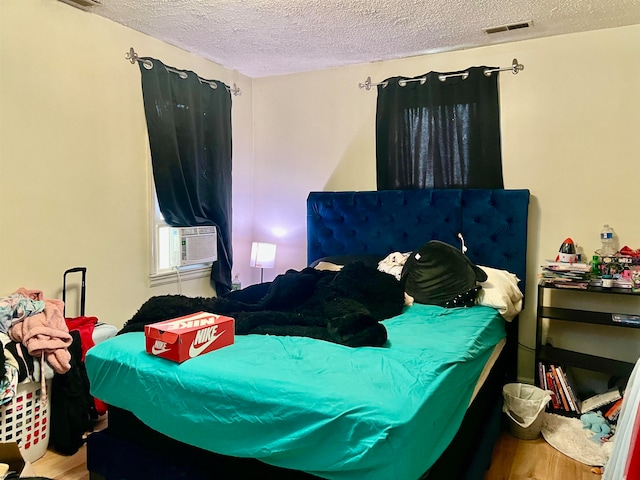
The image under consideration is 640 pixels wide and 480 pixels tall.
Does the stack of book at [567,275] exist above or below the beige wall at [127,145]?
below

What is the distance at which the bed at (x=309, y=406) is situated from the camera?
4.37 ft

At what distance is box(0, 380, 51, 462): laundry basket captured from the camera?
→ 6.88 ft

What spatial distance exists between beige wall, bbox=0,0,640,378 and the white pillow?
0.42 meters

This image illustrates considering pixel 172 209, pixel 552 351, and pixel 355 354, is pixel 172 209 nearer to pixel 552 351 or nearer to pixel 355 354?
pixel 355 354

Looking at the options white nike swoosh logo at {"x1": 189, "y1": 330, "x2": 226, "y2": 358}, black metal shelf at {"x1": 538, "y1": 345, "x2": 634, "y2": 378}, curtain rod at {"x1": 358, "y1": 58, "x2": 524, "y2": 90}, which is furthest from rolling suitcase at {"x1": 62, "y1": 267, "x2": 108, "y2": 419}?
black metal shelf at {"x1": 538, "y1": 345, "x2": 634, "y2": 378}

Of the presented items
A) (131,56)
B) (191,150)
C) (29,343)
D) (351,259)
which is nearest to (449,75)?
(351,259)

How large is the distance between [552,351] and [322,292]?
5.17 ft

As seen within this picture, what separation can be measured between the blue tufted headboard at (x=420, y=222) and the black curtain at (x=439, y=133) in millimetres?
138

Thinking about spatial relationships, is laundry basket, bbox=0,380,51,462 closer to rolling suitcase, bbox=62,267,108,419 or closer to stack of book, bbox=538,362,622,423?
rolling suitcase, bbox=62,267,108,419

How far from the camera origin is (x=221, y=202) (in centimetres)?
377

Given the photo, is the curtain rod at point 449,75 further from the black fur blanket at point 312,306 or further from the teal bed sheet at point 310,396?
the teal bed sheet at point 310,396

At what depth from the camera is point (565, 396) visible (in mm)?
2715

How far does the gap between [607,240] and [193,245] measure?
2898mm

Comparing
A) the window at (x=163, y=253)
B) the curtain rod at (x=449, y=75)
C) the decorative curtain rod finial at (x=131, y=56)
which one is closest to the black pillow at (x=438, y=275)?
the curtain rod at (x=449, y=75)
